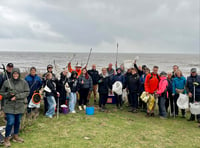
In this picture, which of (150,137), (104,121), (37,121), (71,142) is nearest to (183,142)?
(150,137)

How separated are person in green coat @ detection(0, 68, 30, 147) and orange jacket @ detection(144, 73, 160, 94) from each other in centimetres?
489

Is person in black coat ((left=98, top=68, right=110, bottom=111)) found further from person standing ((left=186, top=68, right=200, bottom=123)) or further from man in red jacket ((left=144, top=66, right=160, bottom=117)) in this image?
person standing ((left=186, top=68, right=200, bottom=123))

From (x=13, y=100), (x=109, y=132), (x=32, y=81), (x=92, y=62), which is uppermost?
(x=92, y=62)

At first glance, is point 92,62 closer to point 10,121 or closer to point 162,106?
point 162,106

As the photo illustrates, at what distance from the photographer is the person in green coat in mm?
4344

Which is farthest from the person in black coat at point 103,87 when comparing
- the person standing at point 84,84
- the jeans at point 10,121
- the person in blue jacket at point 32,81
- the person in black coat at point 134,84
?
the jeans at point 10,121

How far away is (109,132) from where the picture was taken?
5.58m

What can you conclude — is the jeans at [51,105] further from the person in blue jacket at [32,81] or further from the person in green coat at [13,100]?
the person in green coat at [13,100]

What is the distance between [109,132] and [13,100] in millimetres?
2905

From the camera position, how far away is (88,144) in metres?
4.67

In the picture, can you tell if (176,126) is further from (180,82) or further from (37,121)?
(37,121)

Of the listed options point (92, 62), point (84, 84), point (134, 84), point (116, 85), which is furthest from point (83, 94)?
point (92, 62)

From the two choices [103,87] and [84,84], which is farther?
[103,87]

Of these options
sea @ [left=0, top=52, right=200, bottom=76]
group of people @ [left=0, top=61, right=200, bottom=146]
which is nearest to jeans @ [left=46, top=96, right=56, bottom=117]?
group of people @ [left=0, top=61, right=200, bottom=146]
